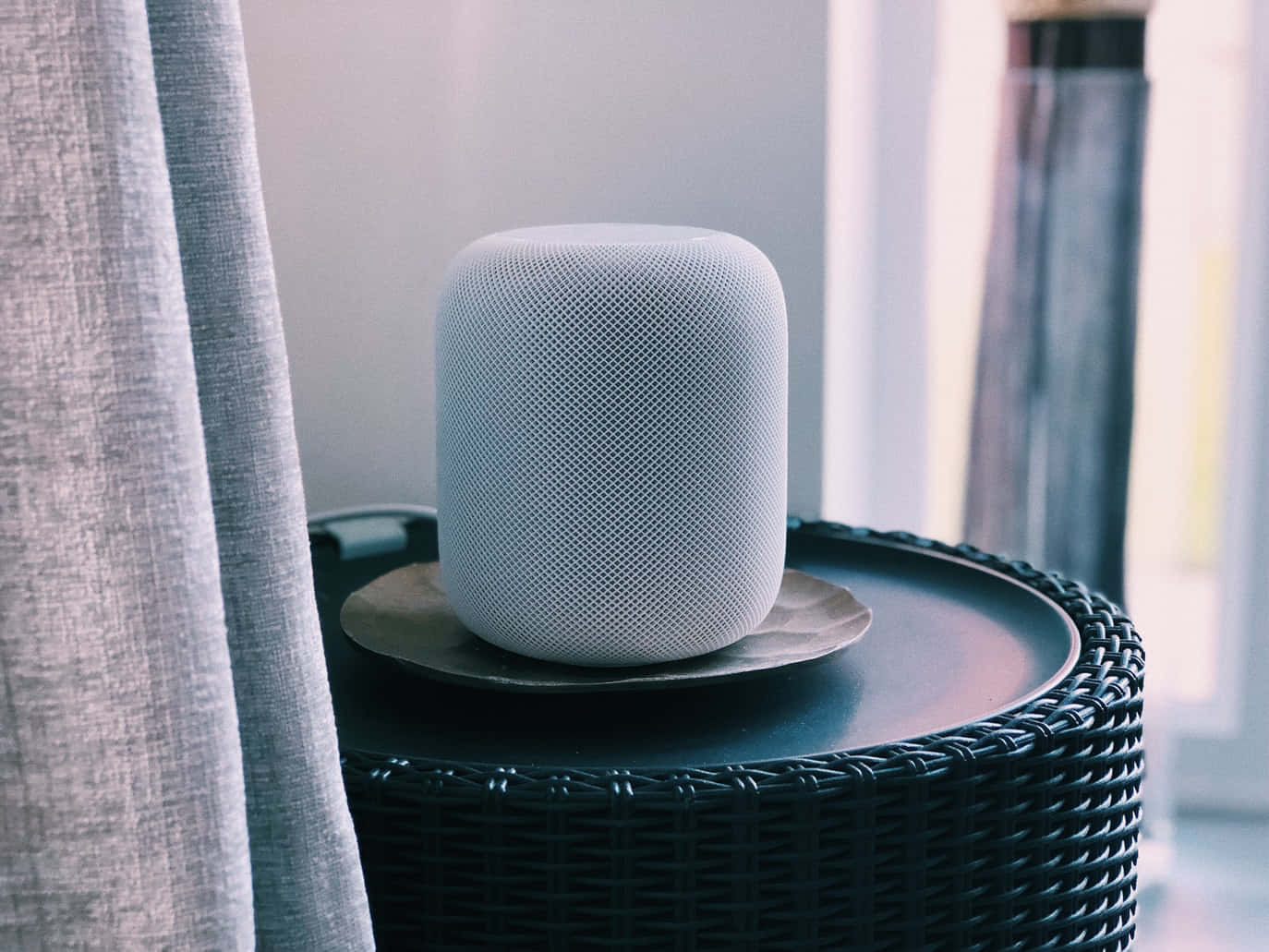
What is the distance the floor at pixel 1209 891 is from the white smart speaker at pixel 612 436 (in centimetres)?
89

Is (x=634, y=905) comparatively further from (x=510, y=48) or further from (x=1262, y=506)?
(x=1262, y=506)

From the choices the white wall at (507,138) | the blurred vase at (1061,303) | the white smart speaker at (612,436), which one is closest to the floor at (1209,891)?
the blurred vase at (1061,303)

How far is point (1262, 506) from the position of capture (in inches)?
59.2

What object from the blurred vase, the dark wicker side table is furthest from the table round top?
the blurred vase

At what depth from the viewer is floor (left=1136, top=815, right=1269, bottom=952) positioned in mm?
1426

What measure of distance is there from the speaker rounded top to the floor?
0.98 metres

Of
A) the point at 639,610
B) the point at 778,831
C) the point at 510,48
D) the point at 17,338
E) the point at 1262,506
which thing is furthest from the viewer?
the point at 1262,506

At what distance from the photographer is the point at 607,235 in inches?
31.2

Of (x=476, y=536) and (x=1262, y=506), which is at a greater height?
(x=476, y=536)

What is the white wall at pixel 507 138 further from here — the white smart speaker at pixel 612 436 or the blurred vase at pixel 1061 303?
the white smart speaker at pixel 612 436

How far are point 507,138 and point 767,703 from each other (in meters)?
0.61

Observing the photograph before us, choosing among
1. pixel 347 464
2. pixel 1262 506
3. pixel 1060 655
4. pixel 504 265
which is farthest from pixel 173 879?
pixel 1262 506

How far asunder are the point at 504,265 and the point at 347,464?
0.56 metres

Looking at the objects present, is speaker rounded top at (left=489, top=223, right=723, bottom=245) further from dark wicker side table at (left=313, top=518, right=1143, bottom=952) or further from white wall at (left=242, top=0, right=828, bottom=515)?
white wall at (left=242, top=0, right=828, bottom=515)
